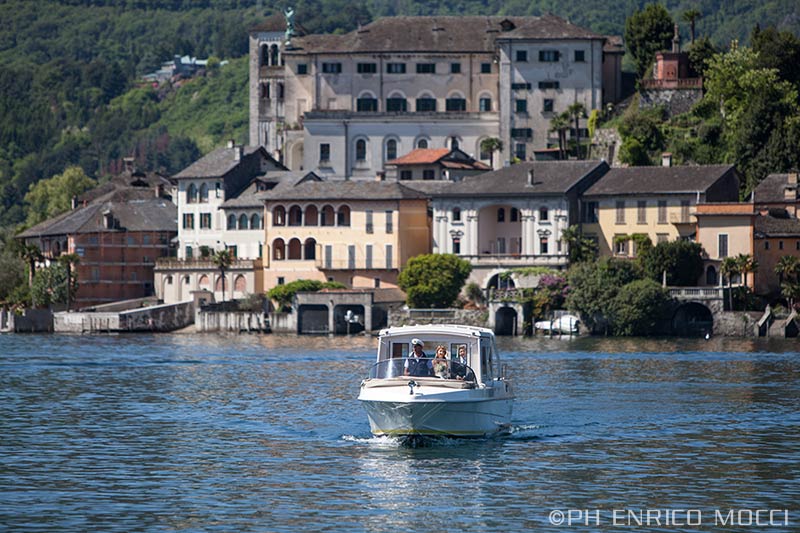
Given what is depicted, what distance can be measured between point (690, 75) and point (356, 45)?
1130 inches

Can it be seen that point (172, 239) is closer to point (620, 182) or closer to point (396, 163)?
point (396, 163)

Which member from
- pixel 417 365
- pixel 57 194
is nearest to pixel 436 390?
pixel 417 365

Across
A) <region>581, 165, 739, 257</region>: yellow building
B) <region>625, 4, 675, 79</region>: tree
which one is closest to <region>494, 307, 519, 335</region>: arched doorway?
<region>581, 165, 739, 257</region>: yellow building

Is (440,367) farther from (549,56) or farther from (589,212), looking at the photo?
(549,56)

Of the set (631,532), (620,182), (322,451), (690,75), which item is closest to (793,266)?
(620,182)

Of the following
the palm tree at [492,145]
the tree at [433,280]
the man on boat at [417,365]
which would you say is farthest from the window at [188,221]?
the man on boat at [417,365]

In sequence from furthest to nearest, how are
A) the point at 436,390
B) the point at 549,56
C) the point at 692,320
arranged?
the point at 549,56 < the point at 692,320 < the point at 436,390

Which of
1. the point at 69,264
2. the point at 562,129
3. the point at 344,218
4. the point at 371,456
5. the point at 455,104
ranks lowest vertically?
the point at 371,456

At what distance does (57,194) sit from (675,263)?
89603 millimetres

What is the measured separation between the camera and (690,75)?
138125 millimetres

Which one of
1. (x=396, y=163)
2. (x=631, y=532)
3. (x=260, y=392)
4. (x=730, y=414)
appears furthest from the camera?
(x=396, y=163)

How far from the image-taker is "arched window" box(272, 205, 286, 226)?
129m

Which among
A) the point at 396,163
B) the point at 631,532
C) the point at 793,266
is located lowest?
the point at 631,532

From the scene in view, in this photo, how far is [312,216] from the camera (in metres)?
128
